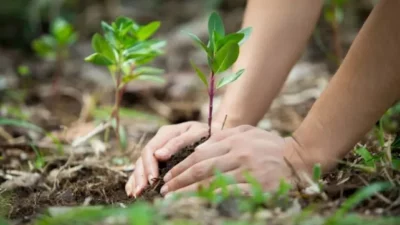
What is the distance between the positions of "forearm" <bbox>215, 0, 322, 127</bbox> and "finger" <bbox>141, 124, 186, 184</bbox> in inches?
6.1

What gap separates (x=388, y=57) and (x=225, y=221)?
518 mm

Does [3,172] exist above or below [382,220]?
below

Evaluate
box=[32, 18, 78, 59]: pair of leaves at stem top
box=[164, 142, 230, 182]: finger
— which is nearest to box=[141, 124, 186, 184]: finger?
box=[164, 142, 230, 182]: finger

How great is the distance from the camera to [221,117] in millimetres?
1888

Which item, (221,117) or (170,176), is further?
(221,117)

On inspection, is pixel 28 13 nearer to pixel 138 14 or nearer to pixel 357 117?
pixel 138 14

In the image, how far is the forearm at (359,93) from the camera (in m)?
1.42

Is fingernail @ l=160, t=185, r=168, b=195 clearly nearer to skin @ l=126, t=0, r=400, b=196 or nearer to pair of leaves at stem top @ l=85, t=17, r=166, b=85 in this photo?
skin @ l=126, t=0, r=400, b=196

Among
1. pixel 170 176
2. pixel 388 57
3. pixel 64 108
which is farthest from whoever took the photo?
pixel 64 108


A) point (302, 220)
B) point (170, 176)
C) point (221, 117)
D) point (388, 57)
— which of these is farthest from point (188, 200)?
point (221, 117)

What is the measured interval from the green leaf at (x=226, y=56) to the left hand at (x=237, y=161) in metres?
0.15

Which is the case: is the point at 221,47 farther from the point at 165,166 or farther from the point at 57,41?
the point at 57,41

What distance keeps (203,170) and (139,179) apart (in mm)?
260

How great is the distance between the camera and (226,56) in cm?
155
